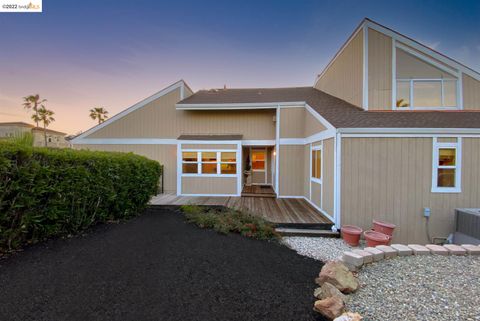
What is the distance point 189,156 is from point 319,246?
6.35 metres

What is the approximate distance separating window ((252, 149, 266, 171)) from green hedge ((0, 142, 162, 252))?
6786mm

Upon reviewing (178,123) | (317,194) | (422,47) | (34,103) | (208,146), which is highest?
(34,103)

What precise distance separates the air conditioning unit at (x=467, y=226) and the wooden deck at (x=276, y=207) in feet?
11.2

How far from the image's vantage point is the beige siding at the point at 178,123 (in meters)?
9.15

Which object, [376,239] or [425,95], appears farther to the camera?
[425,95]

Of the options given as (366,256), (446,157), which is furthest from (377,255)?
(446,157)

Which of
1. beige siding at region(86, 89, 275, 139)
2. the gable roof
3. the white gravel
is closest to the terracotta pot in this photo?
the white gravel

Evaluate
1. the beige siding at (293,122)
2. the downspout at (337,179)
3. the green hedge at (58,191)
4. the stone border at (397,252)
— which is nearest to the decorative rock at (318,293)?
the stone border at (397,252)

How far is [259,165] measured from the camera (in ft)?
36.4

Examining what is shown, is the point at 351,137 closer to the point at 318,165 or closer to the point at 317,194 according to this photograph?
the point at 318,165

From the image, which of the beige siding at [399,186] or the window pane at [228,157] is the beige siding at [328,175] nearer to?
the beige siding at [399,186]

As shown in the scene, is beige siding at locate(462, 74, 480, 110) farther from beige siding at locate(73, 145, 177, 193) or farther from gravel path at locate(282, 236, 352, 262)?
beige siding at locate(73, 145, 177, 193)

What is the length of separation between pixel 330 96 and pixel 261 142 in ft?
14.2

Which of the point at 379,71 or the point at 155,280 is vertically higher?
the point at 379,71
